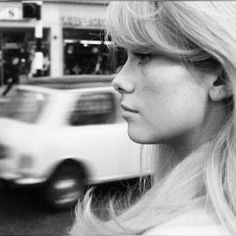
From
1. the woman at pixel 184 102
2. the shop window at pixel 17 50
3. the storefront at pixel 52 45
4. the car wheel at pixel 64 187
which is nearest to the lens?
the woman at pixel 184 102

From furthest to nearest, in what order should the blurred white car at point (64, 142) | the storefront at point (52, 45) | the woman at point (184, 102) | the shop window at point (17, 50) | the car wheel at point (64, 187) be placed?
the shop window at point (17, 50), the storefront at point (52, 45), the car wheel at point (64, 187), the blurred white car at point (64, 142), the woman at point (184, 102)

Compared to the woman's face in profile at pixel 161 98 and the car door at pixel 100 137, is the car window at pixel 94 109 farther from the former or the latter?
the woman's face in profile at pixel 161 98

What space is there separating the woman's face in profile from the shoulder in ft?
0.44

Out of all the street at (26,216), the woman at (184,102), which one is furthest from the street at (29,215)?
the woman at (184,102)

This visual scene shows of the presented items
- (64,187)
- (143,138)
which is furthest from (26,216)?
(143,138)

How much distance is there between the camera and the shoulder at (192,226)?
2.55ft

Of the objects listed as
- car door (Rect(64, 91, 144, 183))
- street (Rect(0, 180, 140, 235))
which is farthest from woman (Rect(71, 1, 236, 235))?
car door (Rect(64, 91, 144, 183))

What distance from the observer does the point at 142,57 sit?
842 mm

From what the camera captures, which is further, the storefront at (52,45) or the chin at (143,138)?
the storefront at (52,45)

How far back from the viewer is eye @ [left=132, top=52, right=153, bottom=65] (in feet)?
2.73

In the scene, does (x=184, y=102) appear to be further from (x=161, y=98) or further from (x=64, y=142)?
(x=64, y=142)

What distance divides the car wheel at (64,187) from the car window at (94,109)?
18.5 inches

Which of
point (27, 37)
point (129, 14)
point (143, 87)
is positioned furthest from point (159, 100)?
point (27, 37)

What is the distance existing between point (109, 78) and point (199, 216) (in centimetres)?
529
